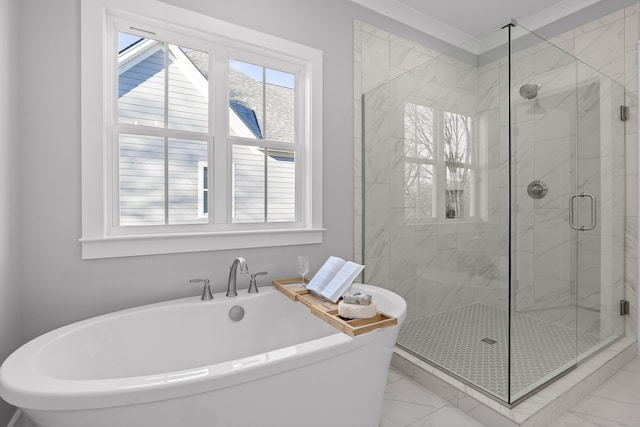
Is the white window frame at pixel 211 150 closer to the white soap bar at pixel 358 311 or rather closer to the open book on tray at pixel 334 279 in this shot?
the open book on tray at pixel 334 279

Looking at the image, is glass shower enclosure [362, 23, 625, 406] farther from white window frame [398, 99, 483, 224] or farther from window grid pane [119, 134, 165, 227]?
window grid pane [119, 134, 165, 227]

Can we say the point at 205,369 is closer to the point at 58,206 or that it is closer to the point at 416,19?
the point at 58,206

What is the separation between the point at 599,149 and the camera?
2166mm

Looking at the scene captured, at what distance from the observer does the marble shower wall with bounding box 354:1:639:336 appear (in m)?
1.73

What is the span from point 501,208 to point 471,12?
1929 millimetres

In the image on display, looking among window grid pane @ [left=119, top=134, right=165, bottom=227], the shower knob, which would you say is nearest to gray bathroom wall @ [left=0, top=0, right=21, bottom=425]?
window grid pane @ [left=119, top=134, right=165, bottom=227]

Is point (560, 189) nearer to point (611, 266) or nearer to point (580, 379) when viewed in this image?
point (611, 266)

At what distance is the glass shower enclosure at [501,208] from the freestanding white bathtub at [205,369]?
63 centimetres

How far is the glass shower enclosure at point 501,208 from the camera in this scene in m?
1.70

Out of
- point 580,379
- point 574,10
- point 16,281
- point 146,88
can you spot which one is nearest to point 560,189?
point 580,379

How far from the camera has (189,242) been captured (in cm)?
184

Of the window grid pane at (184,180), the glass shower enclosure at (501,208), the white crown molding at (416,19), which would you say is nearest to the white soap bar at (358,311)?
the glass shower enclosure at (501,208)

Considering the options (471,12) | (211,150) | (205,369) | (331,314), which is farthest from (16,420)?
(471,12)

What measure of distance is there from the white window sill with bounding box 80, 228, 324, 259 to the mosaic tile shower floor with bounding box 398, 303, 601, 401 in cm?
102
